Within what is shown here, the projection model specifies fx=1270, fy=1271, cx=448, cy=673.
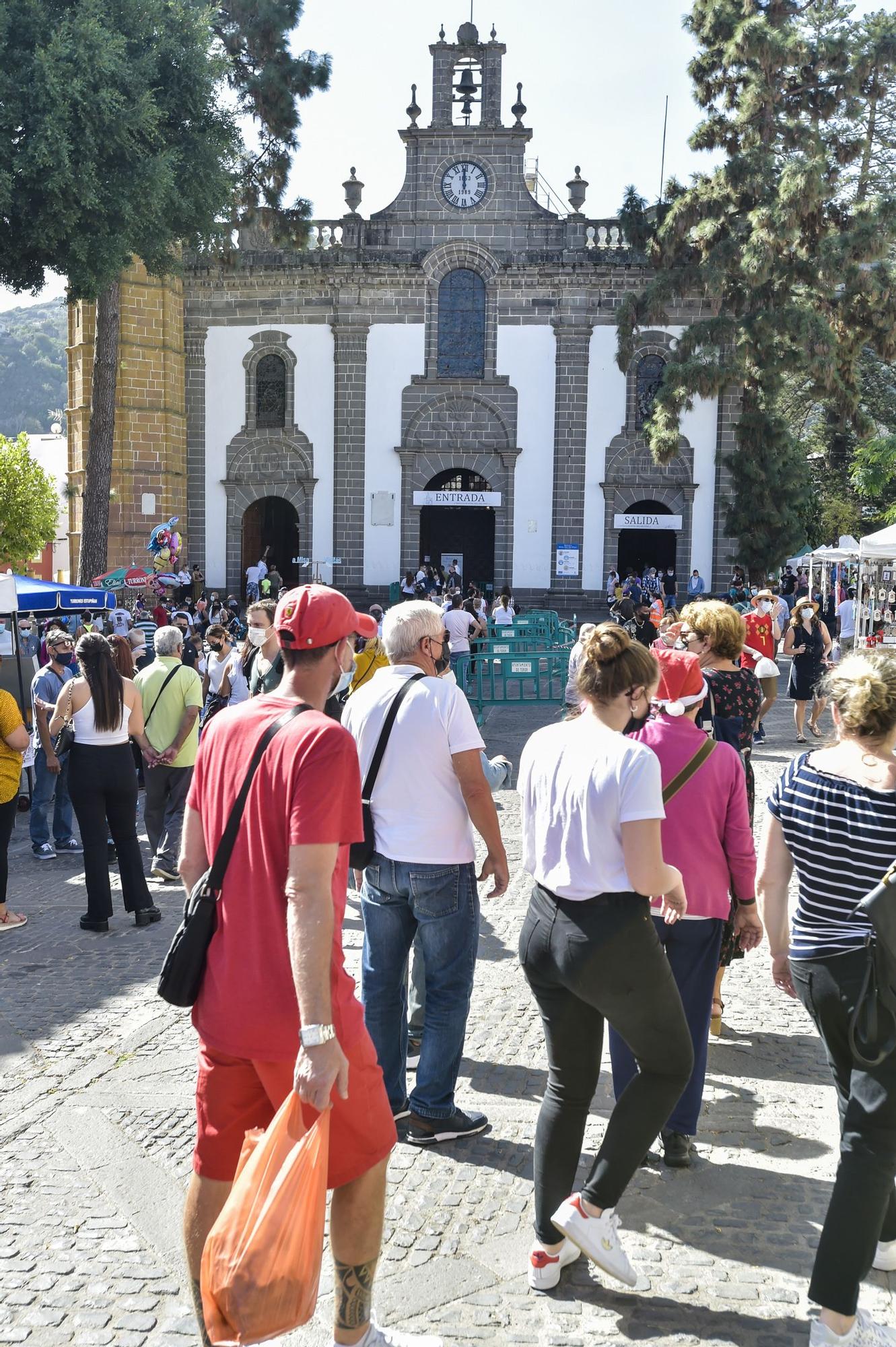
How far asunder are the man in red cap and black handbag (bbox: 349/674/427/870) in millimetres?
1284

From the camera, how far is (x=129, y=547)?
31.2 meters

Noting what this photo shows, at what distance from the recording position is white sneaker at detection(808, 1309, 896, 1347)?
10.3 feet

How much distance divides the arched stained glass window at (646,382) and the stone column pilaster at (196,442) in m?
11.1

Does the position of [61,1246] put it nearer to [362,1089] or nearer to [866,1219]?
[362,1089]

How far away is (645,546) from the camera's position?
108 feet

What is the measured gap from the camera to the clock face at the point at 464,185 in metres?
31.5

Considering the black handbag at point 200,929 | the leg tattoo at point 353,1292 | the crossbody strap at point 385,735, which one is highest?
the crossbody strap at point 385,735

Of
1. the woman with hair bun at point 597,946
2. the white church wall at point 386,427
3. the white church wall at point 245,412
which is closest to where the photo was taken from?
the woman with hair bun at point 597,946

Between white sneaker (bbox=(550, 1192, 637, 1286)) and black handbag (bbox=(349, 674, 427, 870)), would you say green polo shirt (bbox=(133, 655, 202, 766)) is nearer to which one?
black handbag (bbox=(349, 674, 427, 870))

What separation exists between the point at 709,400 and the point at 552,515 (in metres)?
4.75

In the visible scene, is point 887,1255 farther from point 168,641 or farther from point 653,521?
point 653,521

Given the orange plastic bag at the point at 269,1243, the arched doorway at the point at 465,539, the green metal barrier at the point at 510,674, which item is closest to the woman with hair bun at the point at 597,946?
the orange plastic bag at the point at 269,1243

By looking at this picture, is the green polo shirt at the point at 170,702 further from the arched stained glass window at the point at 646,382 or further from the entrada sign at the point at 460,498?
the arched stained glass window at the point at 646,382

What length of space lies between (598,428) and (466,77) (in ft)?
30.4
